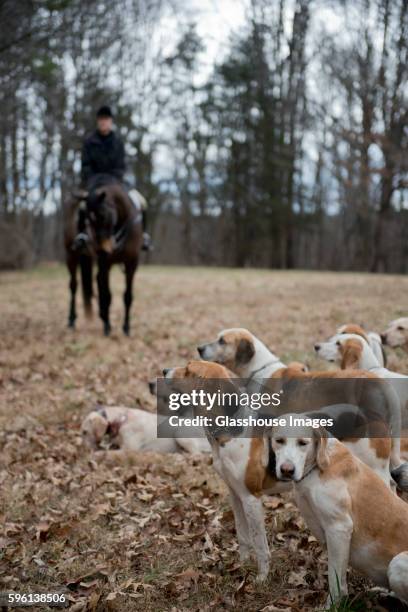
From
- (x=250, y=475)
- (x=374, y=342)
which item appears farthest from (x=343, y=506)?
(x=374, y=342)

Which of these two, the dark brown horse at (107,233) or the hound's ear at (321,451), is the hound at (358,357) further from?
the dark brown horse at (107,233)

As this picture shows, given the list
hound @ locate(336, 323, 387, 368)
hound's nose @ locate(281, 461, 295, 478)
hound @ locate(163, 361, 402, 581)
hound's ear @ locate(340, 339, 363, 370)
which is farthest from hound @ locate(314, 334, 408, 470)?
hound's nose @ locate(281, 461, 295, 478)

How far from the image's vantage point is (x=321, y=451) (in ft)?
11.2

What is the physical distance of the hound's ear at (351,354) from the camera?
17.6ft

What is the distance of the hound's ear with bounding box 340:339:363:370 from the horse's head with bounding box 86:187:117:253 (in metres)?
6.82

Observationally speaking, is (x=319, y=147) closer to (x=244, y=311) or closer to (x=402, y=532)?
(x=244, y=311)

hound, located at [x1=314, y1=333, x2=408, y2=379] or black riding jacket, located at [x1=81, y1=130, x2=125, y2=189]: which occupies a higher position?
black riding jacket, located at [x1=81, y1=130, x2=125, y2=189]

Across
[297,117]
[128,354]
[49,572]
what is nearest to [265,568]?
[49,572]

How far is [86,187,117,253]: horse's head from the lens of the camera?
1141 cm

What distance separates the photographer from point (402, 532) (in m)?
3.36

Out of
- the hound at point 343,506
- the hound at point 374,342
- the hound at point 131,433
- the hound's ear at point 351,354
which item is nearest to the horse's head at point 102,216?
the hound at point 131,433

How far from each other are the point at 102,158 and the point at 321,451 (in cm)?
992

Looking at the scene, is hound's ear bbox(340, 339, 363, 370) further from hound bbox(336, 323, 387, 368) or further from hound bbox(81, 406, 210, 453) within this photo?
hound bbox(81, 406, 210, 453)

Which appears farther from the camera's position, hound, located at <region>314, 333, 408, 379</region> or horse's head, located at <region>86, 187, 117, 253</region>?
horse's head, located at <region>86, 187, 117, 253</region>
